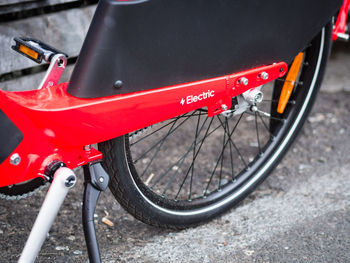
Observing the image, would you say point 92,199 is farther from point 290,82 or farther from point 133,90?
point 290,82

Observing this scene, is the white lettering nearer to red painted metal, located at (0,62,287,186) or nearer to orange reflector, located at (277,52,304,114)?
red painted metal, located at (0,62,287,186)

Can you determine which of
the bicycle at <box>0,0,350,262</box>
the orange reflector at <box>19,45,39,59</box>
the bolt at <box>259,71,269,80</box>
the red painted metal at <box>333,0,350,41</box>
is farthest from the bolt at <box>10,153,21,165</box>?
the red painted metal at <box>333,0,350,41</box>

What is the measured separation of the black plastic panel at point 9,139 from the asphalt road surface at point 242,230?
590 mm

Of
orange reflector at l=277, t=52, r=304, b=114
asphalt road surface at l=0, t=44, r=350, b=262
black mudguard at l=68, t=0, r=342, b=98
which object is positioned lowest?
asphalt road surface at l=0, t=44, r=350, b=262

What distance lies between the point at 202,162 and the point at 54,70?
119 cm

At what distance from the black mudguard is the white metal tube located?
0.24 meters

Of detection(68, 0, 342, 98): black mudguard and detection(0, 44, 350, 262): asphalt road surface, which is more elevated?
detection(68, 0, 342, 98): black mudguard

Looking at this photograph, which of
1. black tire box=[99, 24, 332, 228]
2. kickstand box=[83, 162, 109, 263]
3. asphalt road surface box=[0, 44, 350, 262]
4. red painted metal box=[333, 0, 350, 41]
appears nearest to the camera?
kickstand box=[83, 162, 109, 263]

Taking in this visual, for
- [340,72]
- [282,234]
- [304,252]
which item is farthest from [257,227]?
[340,72]

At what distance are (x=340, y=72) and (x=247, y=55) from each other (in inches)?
80.1

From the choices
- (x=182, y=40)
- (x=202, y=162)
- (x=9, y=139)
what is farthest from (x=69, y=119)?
(x=202, y=162)

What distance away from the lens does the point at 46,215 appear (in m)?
1.45

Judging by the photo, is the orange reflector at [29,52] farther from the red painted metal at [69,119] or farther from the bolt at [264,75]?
the bolt at [264,75]

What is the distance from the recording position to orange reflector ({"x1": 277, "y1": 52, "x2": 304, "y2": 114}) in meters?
2.18
